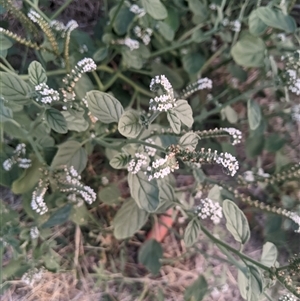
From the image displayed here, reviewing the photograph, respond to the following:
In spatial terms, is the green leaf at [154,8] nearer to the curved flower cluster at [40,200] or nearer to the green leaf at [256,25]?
the green leaf at [256,25]

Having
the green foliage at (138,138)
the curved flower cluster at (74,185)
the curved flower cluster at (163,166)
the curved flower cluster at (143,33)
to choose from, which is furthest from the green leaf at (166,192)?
the curved flower cluster at (143,33)

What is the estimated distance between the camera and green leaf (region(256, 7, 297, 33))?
0.89 metres

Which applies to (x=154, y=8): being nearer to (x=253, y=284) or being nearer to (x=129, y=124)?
(x=129, y=124)

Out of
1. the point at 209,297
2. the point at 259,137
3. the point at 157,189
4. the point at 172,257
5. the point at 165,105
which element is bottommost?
the point at 209,297

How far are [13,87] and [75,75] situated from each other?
0.10 meters

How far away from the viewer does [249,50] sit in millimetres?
1009

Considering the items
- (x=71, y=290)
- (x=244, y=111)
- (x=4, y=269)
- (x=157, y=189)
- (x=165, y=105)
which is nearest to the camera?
(x=165, y=105)

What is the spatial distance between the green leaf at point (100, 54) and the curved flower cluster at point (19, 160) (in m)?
0.24

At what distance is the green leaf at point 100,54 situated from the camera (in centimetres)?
97

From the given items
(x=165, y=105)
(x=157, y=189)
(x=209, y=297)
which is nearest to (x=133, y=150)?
(x=157, y=189)

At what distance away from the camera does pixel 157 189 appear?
30.3 inches

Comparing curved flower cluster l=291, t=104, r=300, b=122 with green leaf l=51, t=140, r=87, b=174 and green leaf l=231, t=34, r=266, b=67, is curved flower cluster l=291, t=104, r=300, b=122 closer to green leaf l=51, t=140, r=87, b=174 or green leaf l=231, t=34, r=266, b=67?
green leaf l=231, t=34, r=266, b=67

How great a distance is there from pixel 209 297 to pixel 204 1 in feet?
2.58

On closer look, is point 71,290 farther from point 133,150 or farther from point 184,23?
point 184,23
